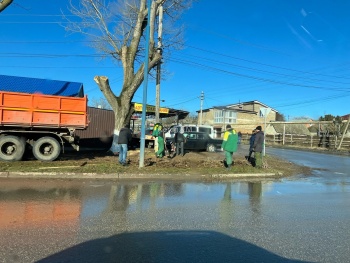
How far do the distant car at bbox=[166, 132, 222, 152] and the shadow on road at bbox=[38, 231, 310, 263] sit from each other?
16342 millimetres

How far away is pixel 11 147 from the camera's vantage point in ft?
44.5

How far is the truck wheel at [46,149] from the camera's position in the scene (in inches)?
540

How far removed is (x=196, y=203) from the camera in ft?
26.3

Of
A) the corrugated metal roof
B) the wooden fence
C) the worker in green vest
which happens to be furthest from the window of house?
the worker in green vest

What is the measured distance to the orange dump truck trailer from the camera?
13.3m

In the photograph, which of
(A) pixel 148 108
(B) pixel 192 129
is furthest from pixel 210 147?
(A) pixel 148 108

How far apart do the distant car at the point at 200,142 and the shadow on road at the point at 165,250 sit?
1634 centimetres

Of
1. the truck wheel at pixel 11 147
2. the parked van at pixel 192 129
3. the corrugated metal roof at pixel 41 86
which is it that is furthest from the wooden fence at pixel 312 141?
the truck wheel at pixel 11 147

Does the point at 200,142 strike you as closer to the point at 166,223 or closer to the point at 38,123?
the point at 38,123

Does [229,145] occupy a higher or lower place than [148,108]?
lower

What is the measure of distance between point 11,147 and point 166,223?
9513 mm

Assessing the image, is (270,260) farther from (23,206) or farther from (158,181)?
(158,181)

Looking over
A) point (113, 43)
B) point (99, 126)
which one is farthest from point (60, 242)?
point (99, 126)

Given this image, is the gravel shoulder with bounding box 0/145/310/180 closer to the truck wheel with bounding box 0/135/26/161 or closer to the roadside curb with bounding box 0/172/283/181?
the roadside curb with bounding box 0/172/283/181
